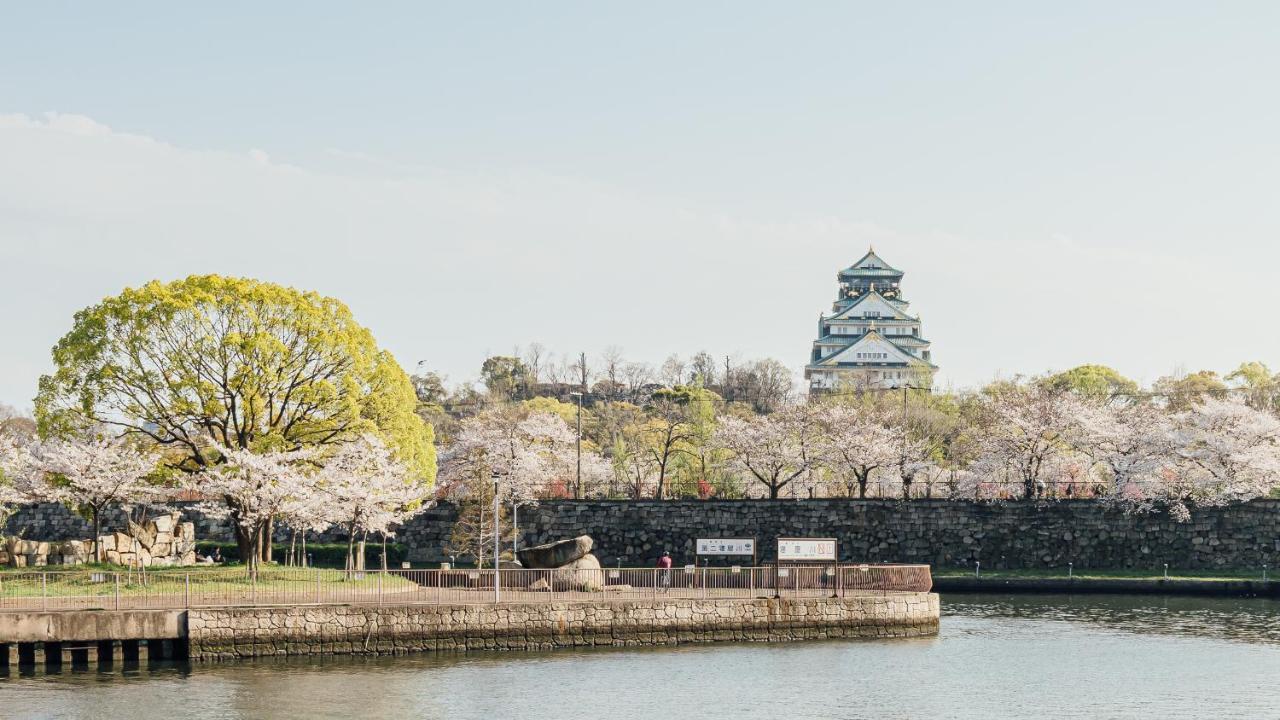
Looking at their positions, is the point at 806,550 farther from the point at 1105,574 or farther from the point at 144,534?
the point at 1105,574

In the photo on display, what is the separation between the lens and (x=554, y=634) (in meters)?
42.4

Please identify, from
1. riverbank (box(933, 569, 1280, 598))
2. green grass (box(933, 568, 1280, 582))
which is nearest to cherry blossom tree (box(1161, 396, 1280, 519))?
green grass (box(933, 568, 1280, 582))

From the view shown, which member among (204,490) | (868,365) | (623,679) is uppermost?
(868,365)

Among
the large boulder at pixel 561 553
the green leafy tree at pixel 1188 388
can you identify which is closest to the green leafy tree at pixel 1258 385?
the green leafy tree at pixel 1188 388

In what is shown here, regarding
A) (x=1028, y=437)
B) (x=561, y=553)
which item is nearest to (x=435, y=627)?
(x=561, y=553)

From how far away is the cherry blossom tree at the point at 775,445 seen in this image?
81.6 metres

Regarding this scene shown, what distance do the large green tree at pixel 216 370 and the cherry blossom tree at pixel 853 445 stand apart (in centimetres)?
3792

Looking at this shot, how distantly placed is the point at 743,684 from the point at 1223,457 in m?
42.9

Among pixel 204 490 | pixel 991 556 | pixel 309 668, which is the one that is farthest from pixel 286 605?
pixel 991 556

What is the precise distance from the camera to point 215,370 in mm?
48156

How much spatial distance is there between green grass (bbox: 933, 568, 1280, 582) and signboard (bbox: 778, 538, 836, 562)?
21.7 meters

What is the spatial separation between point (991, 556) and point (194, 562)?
3976cm

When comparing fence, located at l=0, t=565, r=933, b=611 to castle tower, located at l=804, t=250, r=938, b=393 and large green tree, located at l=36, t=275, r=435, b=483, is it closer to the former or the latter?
large green tree, located at l=36, t=275, r=435, b=483

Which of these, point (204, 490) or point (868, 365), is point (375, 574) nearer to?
point (204, 490)
